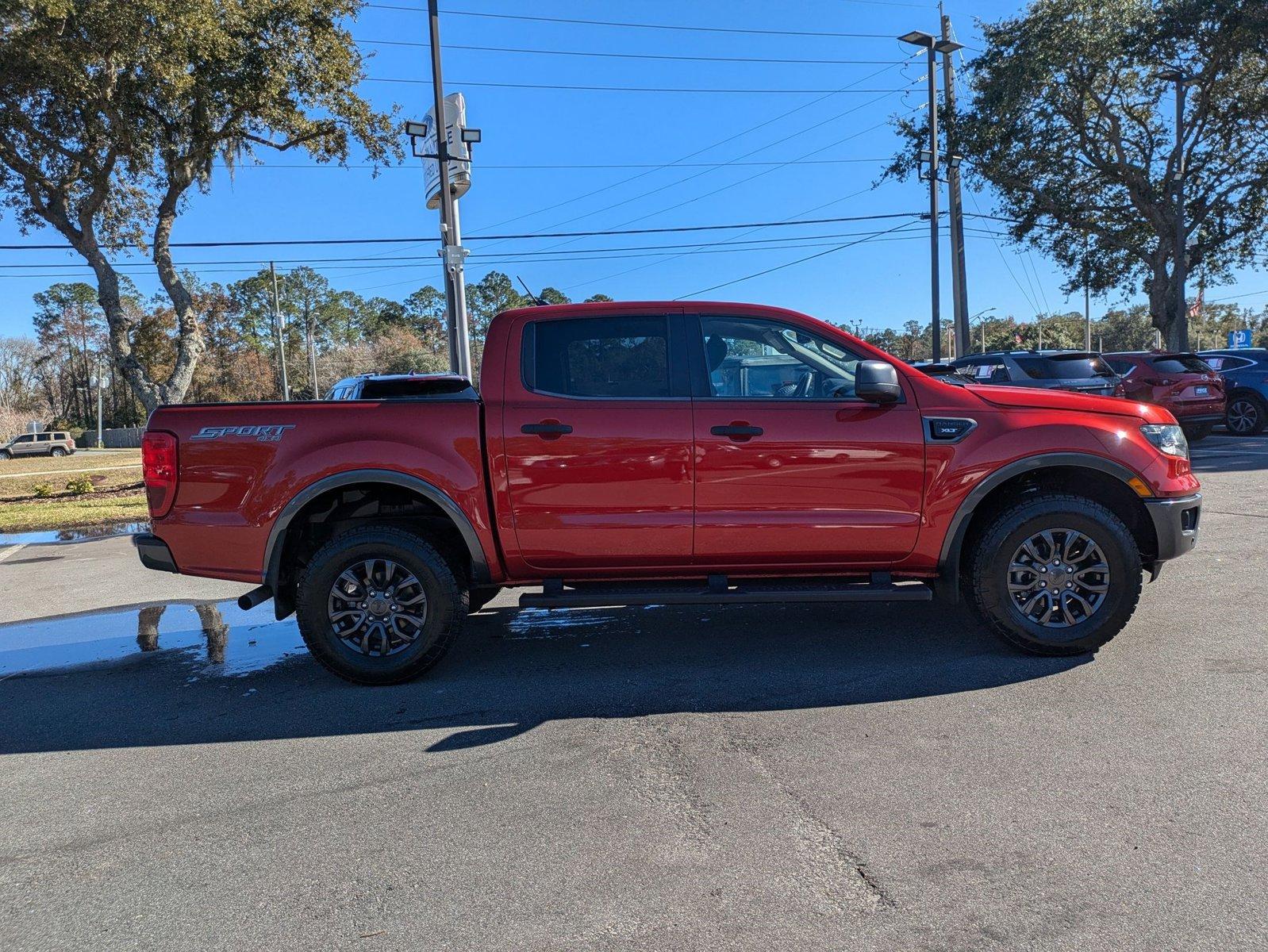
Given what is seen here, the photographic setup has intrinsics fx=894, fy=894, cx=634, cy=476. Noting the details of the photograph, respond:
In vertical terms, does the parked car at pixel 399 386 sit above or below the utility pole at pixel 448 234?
below

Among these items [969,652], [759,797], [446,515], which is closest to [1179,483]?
[969,652]

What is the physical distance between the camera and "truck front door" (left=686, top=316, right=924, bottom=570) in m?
4.68

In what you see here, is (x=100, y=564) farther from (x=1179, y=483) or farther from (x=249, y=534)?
(x=1179, y=483)

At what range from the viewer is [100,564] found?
9383 mm

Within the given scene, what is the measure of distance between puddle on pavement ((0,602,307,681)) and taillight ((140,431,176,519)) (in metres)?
1.11

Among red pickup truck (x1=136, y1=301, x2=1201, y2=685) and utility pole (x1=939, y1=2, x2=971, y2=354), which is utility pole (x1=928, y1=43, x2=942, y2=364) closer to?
utility pole (x1=939, y1=2, x2=971, y2=354)

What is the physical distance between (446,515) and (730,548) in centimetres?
157

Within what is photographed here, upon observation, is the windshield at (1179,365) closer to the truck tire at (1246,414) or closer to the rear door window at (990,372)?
the truck tire at (1246,414)

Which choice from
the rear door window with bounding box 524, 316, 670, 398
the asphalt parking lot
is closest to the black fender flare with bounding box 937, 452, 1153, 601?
the asphalt parking lot

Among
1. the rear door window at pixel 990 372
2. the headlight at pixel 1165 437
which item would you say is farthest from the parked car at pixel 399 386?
the rear door window at pixel 990 372

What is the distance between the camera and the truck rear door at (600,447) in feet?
15.4

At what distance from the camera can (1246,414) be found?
16.6 meters

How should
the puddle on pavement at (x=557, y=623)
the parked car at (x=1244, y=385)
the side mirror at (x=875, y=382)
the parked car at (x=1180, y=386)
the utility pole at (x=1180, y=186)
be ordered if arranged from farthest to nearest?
the utility pole at (x=1180, y=186), the parked car at (x=1244, y=385), the parked car at (x=1180, y=386), the puddle on pavement at (x=557, y=623), the side mirror at (x=875, y=382)

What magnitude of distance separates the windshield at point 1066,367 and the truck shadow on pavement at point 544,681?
8.15 m
